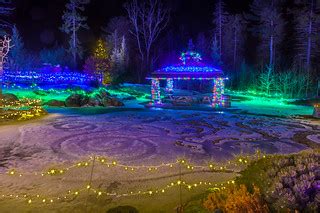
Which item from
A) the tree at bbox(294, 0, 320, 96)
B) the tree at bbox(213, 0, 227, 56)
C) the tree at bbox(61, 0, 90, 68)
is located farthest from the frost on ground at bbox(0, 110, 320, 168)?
the tree at bbox(213, 0, 227, 56)

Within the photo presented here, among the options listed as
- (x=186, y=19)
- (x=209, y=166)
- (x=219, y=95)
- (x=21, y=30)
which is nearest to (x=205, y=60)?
(x=186, y=19)

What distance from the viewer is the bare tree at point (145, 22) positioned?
44.6 meters

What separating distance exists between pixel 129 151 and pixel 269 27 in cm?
3269

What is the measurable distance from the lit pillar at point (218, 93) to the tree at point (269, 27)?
14.9 meters

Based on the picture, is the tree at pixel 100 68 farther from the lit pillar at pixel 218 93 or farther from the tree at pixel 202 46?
the lit pillar at pixel 218 93

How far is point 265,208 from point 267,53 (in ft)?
128

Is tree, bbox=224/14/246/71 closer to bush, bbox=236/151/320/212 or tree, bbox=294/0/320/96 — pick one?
tree, bbox=294/0/320/96

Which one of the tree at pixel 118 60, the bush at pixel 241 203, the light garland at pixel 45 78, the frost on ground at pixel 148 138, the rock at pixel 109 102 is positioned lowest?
the frost on ground at pixel 148 138

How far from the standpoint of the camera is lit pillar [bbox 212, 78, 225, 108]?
24000mm

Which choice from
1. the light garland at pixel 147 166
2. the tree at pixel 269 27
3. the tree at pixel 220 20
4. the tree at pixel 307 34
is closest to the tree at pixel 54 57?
the tree at pixel 220 20

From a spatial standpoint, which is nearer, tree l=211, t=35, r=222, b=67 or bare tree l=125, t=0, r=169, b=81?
tree l=211, t=35, r=222, b=67

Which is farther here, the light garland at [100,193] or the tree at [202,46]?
the tree at [202,46]

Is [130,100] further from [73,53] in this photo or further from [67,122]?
[73,53]

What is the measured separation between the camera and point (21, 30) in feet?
166
